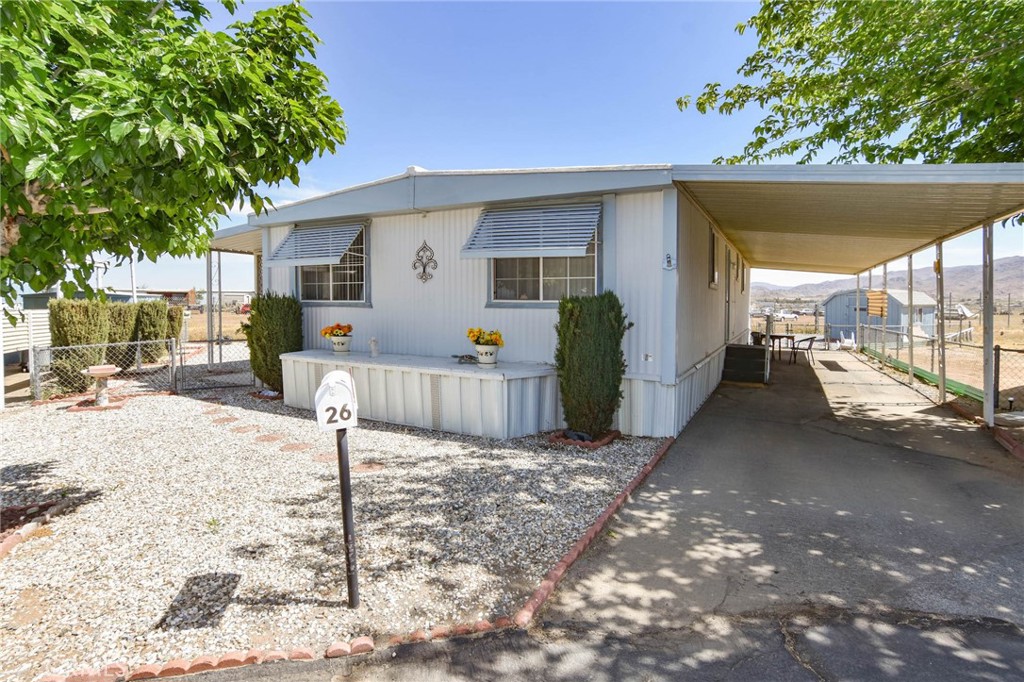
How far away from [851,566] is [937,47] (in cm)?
722

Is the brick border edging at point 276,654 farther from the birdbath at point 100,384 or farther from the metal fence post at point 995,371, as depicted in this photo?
the metal fence post at point 995,371

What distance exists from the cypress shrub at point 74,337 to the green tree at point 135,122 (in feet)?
22.7

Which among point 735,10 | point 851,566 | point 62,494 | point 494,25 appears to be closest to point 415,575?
point 851,566

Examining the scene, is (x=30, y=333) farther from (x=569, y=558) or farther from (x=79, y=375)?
(x=569, y=558)

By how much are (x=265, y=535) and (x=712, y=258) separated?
814cm

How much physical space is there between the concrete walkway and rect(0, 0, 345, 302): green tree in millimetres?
2632

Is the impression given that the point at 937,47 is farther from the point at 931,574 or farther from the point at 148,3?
the point at 148,3

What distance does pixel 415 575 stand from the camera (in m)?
3.21

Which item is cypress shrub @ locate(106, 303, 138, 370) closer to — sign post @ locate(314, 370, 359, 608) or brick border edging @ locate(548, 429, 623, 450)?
brick border edging @ locate(548, 429, 623, 450)

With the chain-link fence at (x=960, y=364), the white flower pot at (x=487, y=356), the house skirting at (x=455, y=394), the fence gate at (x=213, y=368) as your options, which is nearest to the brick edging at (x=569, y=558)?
Answer: the house skirting at (x=455, y=394)

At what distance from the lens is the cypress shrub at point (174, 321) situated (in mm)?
13188

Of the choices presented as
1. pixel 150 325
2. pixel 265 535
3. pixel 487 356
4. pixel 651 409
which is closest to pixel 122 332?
pixel 150 325

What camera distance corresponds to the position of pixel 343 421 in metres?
2.75

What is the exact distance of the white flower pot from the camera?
21.5 ft
